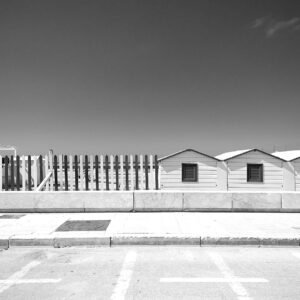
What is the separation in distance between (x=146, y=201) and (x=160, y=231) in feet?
7.58

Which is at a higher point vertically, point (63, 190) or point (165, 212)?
point (63, 190)

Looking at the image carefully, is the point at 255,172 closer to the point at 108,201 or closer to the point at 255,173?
the point at 255,173

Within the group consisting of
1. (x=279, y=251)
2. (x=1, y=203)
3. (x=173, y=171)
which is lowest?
(x=279, y=251)

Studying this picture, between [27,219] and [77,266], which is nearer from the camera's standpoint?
[77,266]

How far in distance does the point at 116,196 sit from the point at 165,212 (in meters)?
1.63

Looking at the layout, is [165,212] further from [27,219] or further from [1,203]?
[1,203]

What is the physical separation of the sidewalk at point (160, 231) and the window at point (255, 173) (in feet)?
21.2

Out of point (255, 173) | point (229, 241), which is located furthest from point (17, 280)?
point (255, 173)

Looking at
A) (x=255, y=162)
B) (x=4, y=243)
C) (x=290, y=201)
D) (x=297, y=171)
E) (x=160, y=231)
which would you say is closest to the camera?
(x=4, y=243)

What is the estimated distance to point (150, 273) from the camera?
3.93 meters

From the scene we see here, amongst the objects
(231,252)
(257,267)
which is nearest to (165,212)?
(231,252)

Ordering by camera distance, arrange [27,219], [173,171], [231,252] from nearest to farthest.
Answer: [231,252] → [27,219] → [173,171]

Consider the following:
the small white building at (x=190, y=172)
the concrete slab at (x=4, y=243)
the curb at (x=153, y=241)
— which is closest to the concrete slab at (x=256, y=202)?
the curb at (x=153, y=241)

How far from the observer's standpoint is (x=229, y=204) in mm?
8023
